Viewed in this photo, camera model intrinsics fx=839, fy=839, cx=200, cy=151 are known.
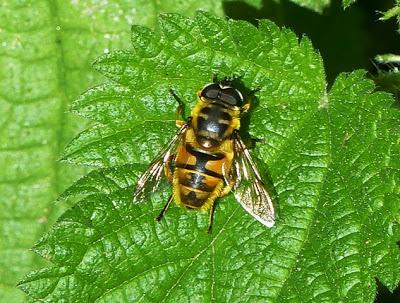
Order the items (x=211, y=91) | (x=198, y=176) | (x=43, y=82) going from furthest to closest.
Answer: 1. (x=43, y=82)
2. (x=211, y=91)
3. (x=198, y=176)

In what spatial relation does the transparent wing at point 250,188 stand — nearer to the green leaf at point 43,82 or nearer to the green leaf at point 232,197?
the green leaf at point 232,197

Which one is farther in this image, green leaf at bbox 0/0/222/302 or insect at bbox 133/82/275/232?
green leaf at bbox 0/0/222/302

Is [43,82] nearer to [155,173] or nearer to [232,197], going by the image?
[155,173]

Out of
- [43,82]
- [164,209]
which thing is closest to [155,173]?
[164,209]

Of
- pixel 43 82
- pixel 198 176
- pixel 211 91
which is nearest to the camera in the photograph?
pixel 198 176

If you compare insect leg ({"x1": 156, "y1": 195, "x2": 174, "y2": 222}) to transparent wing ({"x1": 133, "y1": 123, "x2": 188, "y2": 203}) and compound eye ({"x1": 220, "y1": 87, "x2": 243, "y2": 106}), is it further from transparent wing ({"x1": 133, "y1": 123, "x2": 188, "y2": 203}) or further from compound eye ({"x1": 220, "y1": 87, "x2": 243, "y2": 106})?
compound eye ({"x1": 220, "y1": 87, "x2": 243, "y2": 106})

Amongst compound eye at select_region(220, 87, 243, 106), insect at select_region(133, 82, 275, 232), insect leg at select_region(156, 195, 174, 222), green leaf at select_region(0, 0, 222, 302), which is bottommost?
insect leg at select_region(156, 195, 174, 222)

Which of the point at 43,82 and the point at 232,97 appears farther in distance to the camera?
the point at 43,82

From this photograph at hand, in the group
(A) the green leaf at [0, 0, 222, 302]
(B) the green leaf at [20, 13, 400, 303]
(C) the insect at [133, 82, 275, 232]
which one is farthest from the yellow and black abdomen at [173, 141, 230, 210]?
(A) the green leaf at [0, 0, 222, 302]
